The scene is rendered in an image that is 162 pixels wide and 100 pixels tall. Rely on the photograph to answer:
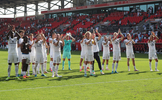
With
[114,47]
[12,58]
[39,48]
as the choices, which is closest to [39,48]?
[39,48]

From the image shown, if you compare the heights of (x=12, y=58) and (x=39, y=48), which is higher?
(x=39, y=48)

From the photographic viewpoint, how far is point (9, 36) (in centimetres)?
968

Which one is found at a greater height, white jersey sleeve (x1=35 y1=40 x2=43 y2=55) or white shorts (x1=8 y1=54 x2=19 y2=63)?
white jersey sleeve (x1=35 y1=40 x2=43 y2=55)

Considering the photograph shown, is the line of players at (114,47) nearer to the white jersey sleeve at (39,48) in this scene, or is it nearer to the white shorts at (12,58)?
the white jersey sleeve at (39,48)

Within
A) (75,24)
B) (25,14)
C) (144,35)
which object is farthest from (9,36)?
(25,14)

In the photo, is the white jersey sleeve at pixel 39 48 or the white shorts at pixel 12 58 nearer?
the white shorts at pixel 12 58

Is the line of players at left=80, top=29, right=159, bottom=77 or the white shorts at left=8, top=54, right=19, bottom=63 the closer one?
the white shorts at left=8, top=54, right=19, bottom=63

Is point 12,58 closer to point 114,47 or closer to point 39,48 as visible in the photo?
point 39,48

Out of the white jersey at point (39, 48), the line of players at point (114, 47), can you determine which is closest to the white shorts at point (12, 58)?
the white jersey at point (39, 48)

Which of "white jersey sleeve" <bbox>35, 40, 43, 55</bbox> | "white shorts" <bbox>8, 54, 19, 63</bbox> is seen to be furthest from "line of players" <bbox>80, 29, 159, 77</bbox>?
"white shorts" <bbox>8, 54, 19, 63</bbox>

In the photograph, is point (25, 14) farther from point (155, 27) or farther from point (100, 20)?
point (155, 27)

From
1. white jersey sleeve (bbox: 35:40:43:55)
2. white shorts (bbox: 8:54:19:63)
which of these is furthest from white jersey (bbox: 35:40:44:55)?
white shorts (bbox: 8:54:19:63)

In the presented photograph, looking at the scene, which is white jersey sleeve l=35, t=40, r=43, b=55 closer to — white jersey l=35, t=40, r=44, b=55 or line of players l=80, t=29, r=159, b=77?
white jersey l=35, t=40, r=44, b=55

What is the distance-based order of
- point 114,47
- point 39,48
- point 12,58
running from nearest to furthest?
1. point 12,58
2. point 39,48
3. point 114,47
